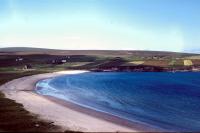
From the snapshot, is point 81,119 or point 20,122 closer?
point 20,122

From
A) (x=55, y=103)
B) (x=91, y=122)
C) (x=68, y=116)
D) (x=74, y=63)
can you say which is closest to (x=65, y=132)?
(x=91, y=122)

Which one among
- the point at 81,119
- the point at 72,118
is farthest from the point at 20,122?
the point at 81,119

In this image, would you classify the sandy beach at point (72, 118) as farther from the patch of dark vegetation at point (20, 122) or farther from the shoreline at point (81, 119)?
the patch of dark vegetation at point (20, 122)

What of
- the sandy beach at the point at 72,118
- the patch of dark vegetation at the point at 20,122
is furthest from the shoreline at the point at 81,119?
the patch of dark vegetation at the point at 20,122

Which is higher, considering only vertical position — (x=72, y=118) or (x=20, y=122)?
(x=20, y=122)

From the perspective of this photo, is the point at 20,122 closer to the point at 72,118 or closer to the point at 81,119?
the point at 72,118

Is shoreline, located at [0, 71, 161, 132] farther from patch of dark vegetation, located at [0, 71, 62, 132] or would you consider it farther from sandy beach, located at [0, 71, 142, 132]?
patch of dark vegetation, located at [0, 71, 62, 132]

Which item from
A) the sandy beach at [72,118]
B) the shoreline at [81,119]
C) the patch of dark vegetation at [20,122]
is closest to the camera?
the patch of dark vegetation at [20,122]

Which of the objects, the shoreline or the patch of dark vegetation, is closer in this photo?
the patch of dark vegetation

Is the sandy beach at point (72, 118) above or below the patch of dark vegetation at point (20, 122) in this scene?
below

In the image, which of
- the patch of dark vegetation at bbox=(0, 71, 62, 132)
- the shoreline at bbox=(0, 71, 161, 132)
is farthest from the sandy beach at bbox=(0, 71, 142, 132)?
the patch of dark vegetation at bbox=(0, 71, 62, 132)

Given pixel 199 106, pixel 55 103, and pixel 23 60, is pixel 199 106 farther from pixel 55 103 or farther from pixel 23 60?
pixel 23 60
